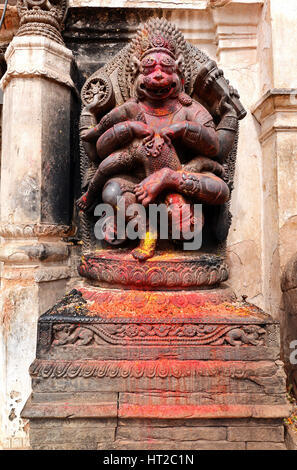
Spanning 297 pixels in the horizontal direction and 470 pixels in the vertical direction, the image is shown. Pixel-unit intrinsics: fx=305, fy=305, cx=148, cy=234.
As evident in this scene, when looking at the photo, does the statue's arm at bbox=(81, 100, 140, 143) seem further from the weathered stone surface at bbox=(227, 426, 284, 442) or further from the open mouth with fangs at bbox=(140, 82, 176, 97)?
the weathered stone surface at bbox=(227, 426, 284, 442)

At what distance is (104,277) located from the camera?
1.98 m

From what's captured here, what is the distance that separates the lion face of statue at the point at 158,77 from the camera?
202 centimetres

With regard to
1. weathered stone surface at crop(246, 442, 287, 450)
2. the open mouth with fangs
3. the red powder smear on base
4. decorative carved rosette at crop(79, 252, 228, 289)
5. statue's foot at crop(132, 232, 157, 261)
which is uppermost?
the open mouth with fangs

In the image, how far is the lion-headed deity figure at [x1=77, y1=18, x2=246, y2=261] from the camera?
76.4 inches

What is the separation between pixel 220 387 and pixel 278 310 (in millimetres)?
1238

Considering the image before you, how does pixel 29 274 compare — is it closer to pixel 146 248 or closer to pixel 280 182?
pixel 146 248

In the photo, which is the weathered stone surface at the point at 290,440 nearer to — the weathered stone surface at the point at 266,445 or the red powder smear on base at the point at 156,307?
the weathered stone surface at the point at 266,445

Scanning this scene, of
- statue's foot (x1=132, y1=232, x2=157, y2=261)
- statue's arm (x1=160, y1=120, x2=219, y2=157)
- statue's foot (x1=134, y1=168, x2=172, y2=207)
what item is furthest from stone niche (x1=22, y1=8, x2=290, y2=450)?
statue's arm (x1=160, y1=120, x2=219, y2=157)

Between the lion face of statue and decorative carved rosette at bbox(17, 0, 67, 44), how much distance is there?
107cm

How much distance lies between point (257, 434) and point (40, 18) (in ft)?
11.2

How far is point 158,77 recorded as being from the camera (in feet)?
6.59

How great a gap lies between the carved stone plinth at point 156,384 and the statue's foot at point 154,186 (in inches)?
27.9

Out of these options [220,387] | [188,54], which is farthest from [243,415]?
[188,54]

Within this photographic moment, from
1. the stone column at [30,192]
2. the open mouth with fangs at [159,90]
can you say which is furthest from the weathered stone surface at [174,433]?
the open mouth with fangs at [159,90]
